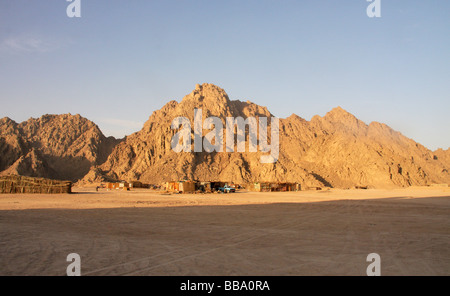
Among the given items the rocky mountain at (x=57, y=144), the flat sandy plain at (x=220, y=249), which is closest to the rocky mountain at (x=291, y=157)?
the rocky mountain at (x=57, y=144)

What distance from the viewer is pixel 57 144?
141m

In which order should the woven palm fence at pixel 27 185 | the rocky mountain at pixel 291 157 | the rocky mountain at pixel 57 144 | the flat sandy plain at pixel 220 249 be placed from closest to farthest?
the flat sandy plain at pixel 220 249 → the woven palm fence at pixel 27 185 → the rocky mountain at pixel 291 157 → the rocky mountain at pixel 57 144

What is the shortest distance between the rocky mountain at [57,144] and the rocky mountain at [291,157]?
302cm

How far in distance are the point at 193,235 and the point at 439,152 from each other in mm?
159553

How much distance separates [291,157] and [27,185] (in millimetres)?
89643

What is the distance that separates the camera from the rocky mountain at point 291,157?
314ft

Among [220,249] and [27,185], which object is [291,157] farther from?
[220,249]

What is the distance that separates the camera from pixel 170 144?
104 m

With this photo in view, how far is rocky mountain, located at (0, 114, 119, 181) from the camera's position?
10319 cm

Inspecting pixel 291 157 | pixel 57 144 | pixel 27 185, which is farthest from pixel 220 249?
pixel 57 144

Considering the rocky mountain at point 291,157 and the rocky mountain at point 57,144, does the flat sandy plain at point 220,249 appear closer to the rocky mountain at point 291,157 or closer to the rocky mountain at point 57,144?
the rocky mountain at point 291,157
